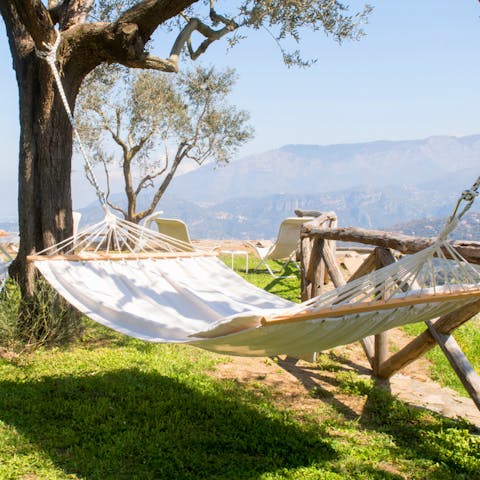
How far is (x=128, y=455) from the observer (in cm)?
252

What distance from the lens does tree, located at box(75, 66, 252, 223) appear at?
14328 millimetres

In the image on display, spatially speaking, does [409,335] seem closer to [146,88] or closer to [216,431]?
[216,431]

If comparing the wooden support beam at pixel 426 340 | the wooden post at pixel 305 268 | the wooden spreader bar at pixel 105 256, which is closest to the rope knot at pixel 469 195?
the wooden support beam at pixel 426 340

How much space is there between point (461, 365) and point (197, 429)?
1472mm

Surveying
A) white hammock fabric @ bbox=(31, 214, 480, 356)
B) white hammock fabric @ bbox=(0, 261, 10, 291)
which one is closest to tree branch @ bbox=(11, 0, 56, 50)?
white hammock fabric @ bbox=(31, 214, 480, 356)

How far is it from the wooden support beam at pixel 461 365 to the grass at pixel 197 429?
29 centimetres

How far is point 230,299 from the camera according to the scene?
3336mm

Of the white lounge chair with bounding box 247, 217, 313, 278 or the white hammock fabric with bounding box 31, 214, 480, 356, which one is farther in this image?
the white lounge chair with bounding box 247, 217, 313, 278

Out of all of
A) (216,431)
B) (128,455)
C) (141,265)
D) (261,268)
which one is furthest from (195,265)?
(261,268)

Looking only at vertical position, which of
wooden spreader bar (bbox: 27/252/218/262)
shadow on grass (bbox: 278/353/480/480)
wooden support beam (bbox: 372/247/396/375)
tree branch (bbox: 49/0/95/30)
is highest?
tree branch (bbox: 49/0/95/30)

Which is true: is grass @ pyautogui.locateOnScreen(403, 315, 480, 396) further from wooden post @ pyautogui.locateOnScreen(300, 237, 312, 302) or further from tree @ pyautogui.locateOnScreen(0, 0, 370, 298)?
tree @ pyautogui.locateOnScreen(0, 0, 370, 298)

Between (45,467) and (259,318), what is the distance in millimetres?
1230

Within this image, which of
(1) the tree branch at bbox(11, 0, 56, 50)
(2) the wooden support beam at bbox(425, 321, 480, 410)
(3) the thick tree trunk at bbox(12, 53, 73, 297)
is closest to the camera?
(2) the wooden support beam at bbox(425, 321, 480, 410)

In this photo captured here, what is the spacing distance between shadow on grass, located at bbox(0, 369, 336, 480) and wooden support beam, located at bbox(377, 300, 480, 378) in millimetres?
890
